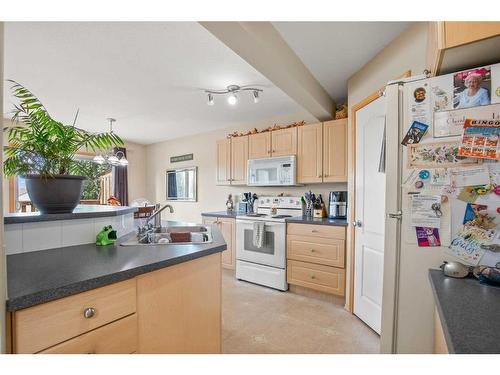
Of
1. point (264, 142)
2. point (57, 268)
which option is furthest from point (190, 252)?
point (264, 142)

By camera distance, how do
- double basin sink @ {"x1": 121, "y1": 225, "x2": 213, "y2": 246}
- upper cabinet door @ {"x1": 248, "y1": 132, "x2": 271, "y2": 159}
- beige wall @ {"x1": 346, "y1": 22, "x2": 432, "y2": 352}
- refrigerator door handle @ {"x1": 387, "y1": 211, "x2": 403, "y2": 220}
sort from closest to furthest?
1. refrigerator door handle @ {"x1": 387, "y1": 211, "x2": 403, "y2": 220}
2. double basin sink @ {"x1": 121, "y1": 225, "x2": 213, "y2": 246}
3. beige wall @ {"x1": 346, "y1": 22, "x2": 432, "y2": 352}
4. upper cabinet door @ {"x1": 248, "y1": 132, "x2": 271, "y2": 159}

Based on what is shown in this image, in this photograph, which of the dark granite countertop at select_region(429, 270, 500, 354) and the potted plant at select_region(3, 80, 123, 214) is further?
the potted plant at select_region(3, 80, 123, 214)

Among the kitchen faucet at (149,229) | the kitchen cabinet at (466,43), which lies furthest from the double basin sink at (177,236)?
the kitchen cabinet at (466,43)

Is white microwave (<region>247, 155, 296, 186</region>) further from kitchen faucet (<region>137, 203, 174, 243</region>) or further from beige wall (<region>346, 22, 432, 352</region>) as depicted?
kitchen faucet (<region>137, 203, 174, 243</region>)

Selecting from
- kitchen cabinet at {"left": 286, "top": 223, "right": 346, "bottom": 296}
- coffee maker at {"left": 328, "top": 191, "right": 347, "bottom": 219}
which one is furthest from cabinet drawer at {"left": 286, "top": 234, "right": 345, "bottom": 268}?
coffee maker at {"left": 328, "top": 191, "right": 347, "bottom": 219}

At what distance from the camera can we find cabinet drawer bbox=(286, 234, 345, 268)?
2.53 metres

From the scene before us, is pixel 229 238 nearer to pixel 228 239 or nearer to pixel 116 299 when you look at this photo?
pixel 228 239

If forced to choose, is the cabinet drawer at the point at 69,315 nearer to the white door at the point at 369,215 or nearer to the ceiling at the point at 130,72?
the ceiling at the point at 130,72

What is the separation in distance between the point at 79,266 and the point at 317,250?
2.23m

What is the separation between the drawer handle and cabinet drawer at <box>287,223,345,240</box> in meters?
2.22

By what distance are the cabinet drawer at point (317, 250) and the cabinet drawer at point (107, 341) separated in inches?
81.3

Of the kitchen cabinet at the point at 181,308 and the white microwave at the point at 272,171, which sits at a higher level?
the white microwave at the point at 272,171

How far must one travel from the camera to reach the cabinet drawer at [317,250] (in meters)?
2.53
